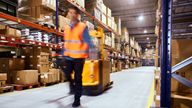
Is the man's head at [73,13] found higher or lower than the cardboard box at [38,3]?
lower

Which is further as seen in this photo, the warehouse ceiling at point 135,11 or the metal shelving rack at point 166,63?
the warehouse ceiling at point 135,11

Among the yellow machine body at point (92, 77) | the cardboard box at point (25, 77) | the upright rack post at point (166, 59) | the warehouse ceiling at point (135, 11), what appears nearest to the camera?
the upright rack post at point (166, 59)

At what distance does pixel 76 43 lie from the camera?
3.59 m

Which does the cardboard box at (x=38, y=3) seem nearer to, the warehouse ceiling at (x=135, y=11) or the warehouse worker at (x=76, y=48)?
the warehouse worker at (x=76, y=48)

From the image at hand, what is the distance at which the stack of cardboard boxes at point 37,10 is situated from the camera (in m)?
7.02

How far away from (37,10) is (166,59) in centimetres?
581

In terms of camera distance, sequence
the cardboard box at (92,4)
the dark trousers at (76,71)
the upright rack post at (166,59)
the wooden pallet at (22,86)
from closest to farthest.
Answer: the upright rack post at (166,59), the dark trousers at (76,71), the wooden pallet at (22,86), the cardboard box at (92,4)

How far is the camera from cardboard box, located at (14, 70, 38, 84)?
5875 millimetres

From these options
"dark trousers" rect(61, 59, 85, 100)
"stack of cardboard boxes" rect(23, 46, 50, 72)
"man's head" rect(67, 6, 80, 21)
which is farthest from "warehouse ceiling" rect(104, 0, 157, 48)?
"dark trousers" rect(61, 59, 85, 100)

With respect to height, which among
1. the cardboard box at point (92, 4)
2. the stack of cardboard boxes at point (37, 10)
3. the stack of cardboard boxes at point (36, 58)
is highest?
the cardboard box at point (92, 4)

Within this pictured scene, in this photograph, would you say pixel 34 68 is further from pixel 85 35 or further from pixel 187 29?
pixel 187 29

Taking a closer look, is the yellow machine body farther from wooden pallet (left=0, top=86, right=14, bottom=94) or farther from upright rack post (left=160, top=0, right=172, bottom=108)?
upright rack post (left=160, top=0, right=172, bottom=108)

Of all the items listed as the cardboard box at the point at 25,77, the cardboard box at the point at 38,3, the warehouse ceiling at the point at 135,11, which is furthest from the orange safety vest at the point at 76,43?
the warehouse ceiling at the point at 135,11

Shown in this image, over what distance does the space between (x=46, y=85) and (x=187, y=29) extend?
5.88m
